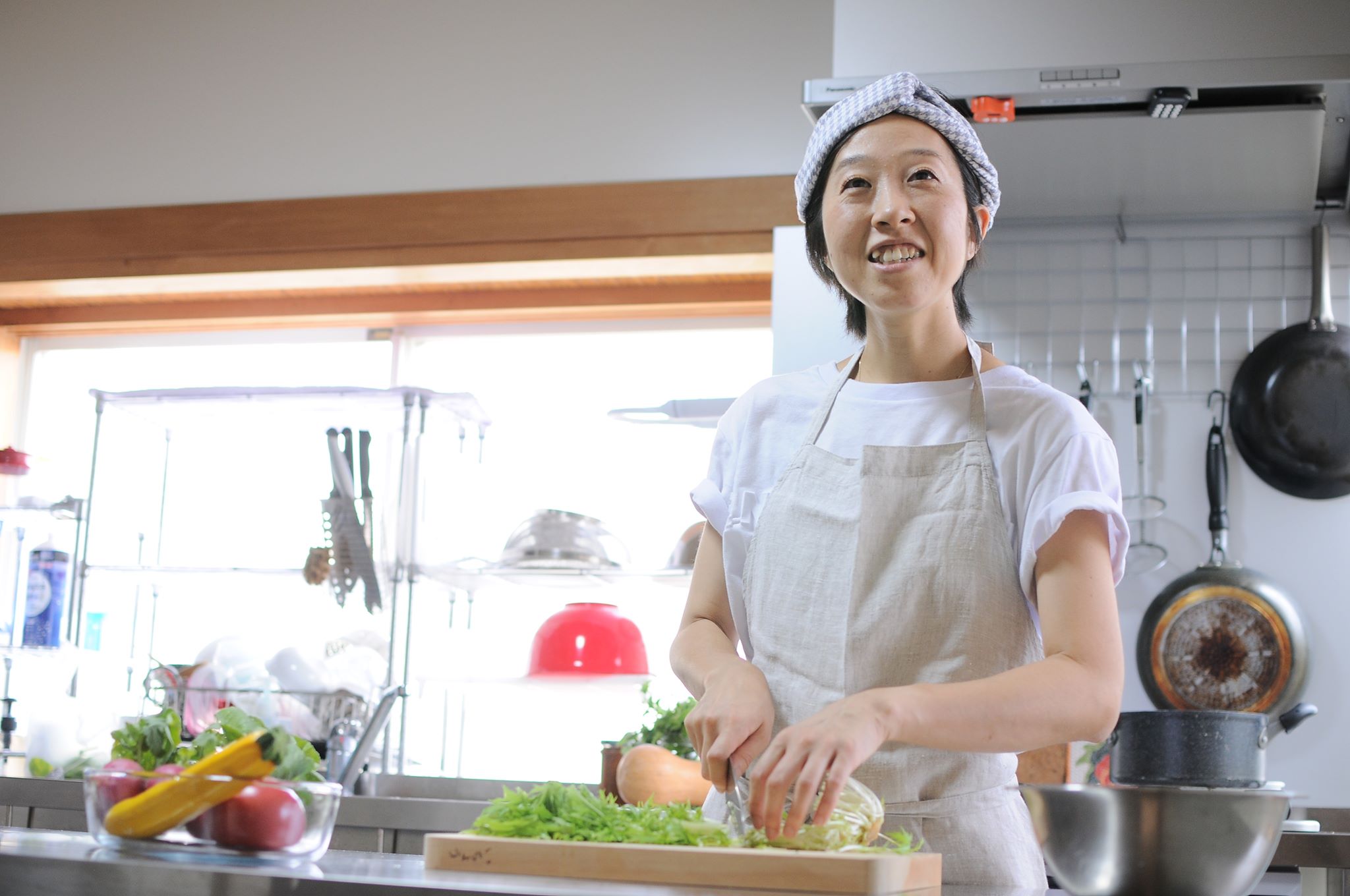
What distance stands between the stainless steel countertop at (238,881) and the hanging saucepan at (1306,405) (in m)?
1.97

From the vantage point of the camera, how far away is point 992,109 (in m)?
2.22

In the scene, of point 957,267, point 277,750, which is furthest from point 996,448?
point 277,750

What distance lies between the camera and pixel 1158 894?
890 millimetres

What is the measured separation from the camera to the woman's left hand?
954mm

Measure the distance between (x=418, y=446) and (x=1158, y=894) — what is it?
230 cm

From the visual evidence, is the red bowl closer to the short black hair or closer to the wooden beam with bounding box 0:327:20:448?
the short black hair

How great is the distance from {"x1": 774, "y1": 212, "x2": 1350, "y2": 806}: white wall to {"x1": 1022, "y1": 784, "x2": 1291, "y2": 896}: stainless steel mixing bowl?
5.51 feet

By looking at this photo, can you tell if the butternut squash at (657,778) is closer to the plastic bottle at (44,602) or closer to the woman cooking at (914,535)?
the woman cooking at (914,535)

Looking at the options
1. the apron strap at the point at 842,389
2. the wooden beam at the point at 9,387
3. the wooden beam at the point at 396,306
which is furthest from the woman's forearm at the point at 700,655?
the wooden beam at the point at 9,387

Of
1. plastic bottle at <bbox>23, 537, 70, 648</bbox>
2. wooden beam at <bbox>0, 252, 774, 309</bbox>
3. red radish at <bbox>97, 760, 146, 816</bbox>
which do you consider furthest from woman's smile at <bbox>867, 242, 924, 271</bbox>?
plastic bottle at <bbox>23, 537, 70, 648</bbox>

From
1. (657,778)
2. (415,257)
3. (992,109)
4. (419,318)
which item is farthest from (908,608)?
(419,318)

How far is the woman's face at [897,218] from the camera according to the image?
1341 mm

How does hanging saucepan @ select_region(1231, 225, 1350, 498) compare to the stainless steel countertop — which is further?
hanging saucepan @ select_region(1231, 225, 1350, 498)

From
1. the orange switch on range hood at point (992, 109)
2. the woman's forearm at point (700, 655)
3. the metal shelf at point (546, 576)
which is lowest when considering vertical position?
the woman's forearm at point (700, 655)
